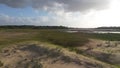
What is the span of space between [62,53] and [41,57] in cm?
261

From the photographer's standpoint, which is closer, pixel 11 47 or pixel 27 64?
pixel 27 64

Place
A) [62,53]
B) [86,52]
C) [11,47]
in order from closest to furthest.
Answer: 1. [62,53]
2. [86,52]
3. [11,47]

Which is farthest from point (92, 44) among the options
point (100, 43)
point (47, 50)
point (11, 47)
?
point (11, 47)

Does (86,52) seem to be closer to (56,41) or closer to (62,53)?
(62,53)

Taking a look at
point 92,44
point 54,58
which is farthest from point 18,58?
point 92,44

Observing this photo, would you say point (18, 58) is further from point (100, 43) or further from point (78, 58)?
point (100, 43)

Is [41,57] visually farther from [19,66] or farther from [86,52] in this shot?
[86,52]

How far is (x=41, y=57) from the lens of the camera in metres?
30.3

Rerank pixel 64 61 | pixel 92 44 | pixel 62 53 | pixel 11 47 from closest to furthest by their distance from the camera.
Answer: pixel 64 61 < pixel 62 53 < pixel 11 47 < pixel 92 44

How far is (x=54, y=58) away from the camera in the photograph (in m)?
29.5

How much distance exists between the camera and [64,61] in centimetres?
2839

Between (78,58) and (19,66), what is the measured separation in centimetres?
692

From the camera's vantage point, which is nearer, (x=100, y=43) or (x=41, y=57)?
(x=41, y=57)

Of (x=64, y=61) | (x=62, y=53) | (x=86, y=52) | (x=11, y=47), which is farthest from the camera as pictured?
(x=11, y=47)
